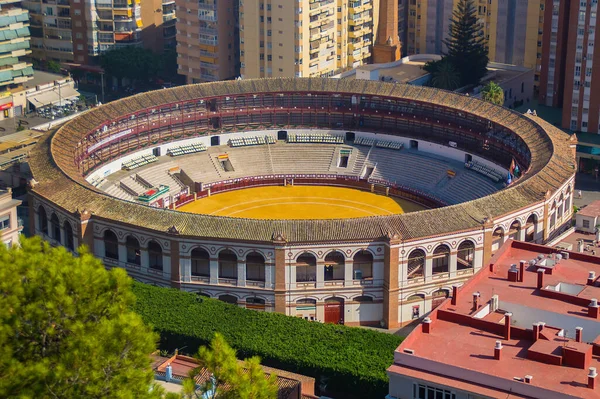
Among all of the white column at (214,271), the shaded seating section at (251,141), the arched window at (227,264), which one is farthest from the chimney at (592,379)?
the shaded seating section at (251,141)

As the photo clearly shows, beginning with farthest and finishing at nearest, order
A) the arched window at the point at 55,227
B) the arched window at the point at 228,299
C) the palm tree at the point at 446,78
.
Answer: the palm tree at the point at 446,78 < the arched window at the point at 55,227 < the arched window at the point at 228,299

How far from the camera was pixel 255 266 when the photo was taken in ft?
383

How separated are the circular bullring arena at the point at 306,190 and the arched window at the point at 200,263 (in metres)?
0.14

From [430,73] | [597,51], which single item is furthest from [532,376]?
[430,73]

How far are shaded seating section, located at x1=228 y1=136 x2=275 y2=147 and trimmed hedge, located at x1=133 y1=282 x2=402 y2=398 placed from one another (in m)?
56.8

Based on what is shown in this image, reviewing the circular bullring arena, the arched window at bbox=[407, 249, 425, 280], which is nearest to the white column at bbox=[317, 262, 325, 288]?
the circular bullring arena

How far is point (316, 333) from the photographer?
336ft

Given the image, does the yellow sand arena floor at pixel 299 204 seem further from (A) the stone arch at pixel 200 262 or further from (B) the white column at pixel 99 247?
(A) the stone arch at pixel 200 262

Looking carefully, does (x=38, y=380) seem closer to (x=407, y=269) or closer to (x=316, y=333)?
(x=316, y=333)

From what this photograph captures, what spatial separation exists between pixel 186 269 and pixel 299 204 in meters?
40.3

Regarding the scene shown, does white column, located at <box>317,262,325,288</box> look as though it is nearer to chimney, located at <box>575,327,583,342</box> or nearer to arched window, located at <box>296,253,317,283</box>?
arched window, located at <box>296,253,317,283</box>

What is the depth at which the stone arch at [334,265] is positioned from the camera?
116375 mm

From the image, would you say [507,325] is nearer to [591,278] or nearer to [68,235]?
[591,278]

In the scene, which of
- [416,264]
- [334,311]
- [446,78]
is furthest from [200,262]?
[446,78]
